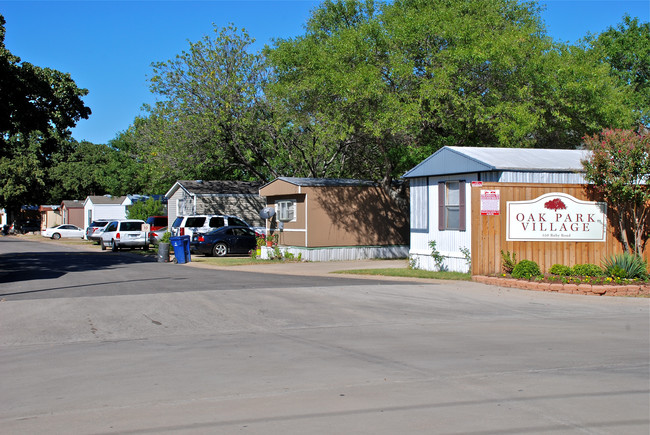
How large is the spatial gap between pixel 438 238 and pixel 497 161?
9.74ft

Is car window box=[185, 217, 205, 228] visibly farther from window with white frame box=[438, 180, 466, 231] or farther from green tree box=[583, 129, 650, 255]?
green tree box=[583, 129, 650, 255]

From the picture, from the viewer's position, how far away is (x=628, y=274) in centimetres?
1554

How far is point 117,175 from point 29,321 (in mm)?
46769

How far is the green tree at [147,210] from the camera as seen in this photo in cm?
4178

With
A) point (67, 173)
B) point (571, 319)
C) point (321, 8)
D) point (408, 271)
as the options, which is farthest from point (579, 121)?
point (67, 173)

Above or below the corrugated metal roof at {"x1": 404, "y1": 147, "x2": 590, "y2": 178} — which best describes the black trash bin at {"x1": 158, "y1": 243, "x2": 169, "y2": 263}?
below

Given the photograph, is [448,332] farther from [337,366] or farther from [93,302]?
[93,302]

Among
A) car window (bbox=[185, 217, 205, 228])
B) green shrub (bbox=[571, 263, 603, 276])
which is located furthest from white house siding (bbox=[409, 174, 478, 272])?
A: car window (bbox=[185, 217, 205, 228])

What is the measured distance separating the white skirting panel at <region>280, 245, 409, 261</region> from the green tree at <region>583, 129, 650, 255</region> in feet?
34.9

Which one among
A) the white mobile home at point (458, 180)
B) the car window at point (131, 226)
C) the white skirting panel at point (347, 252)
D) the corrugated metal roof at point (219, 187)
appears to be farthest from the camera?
the corrugated metal roof at point (219, 187)

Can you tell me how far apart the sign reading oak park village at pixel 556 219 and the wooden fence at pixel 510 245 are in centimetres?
14

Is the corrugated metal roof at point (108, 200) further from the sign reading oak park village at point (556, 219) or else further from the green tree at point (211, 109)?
the sign reading oak park village at point (556, 219)

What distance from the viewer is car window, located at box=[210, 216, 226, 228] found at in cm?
3102

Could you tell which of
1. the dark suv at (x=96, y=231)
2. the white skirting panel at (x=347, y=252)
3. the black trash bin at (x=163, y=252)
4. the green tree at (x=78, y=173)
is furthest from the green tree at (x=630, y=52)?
the green tree at (x=78, y=173)
